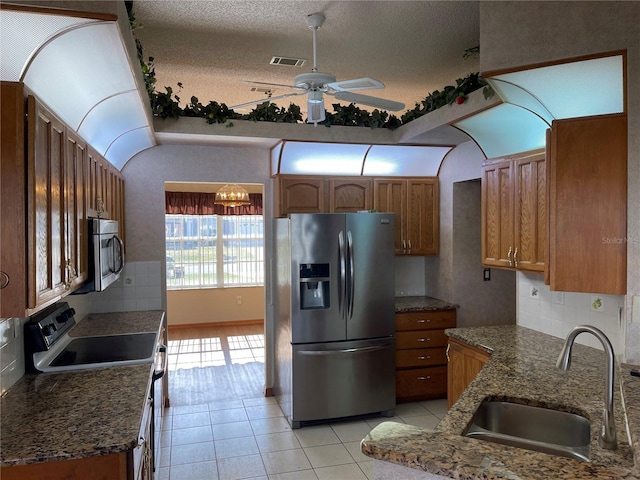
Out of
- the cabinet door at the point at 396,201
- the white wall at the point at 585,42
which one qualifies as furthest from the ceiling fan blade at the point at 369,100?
the cabinet door at the point at 396,201

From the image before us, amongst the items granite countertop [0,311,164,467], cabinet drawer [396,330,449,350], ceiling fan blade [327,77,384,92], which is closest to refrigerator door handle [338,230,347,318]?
cabinet drawer [396,330,449,350]

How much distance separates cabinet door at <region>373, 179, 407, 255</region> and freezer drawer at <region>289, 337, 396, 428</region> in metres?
1.09

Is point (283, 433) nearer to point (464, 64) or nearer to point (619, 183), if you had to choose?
point (619, 183)

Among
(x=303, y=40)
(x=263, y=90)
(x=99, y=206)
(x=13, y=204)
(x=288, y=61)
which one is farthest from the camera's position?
(x=263, y=90)

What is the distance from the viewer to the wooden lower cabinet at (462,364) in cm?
314

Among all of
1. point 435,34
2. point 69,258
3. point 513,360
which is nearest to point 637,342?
point 513,360

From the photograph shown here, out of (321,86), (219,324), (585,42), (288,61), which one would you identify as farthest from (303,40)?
(219,324)

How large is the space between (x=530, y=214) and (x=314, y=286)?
183cm

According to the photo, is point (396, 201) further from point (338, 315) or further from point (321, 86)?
point (321, 86)

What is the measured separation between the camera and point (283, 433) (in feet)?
12.8

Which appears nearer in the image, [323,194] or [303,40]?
[303,40]

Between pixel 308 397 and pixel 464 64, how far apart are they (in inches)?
118

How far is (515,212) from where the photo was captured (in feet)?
10.7

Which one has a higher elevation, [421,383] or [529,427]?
[529,427]
